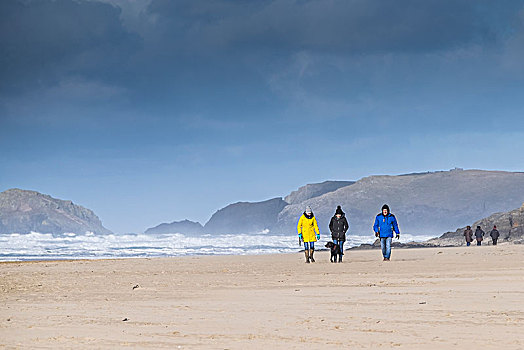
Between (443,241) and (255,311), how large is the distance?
139ft

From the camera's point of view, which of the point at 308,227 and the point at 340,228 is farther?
the point at 340,228

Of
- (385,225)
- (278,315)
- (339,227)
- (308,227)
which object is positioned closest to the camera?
(278,315)

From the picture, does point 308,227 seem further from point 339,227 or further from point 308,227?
point 339,227

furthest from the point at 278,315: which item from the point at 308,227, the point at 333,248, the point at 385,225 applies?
the point at 333,248

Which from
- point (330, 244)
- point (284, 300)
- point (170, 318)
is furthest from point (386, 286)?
point (330, 244)

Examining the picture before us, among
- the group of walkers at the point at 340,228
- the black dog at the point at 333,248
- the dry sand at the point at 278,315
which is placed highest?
the group of walkers at the point at 340,228

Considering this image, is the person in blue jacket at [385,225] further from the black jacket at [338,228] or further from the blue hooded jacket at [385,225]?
the black jacket at [338,228]

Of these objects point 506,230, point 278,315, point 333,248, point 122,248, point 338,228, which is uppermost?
point 506,230

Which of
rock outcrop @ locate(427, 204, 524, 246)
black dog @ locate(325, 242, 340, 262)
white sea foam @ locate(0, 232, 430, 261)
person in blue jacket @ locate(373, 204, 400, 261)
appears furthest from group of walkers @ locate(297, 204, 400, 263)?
rock outcrop @ locate(427, 204, 524, 246)

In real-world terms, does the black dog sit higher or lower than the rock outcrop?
lower

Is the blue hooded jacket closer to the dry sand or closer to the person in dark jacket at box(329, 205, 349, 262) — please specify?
the person in dark jacket at box(329, 205, 349, 262)

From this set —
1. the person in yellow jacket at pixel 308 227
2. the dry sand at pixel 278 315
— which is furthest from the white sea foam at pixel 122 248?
the dry sand at pixel 278 315

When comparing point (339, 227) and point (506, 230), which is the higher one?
point (506, 230)

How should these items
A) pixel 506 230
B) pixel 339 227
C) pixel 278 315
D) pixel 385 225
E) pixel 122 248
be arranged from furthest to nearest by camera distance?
pixel 122 248
pixel 506 230
pixel 339 227
pixel 385 225
pixel 278 315
